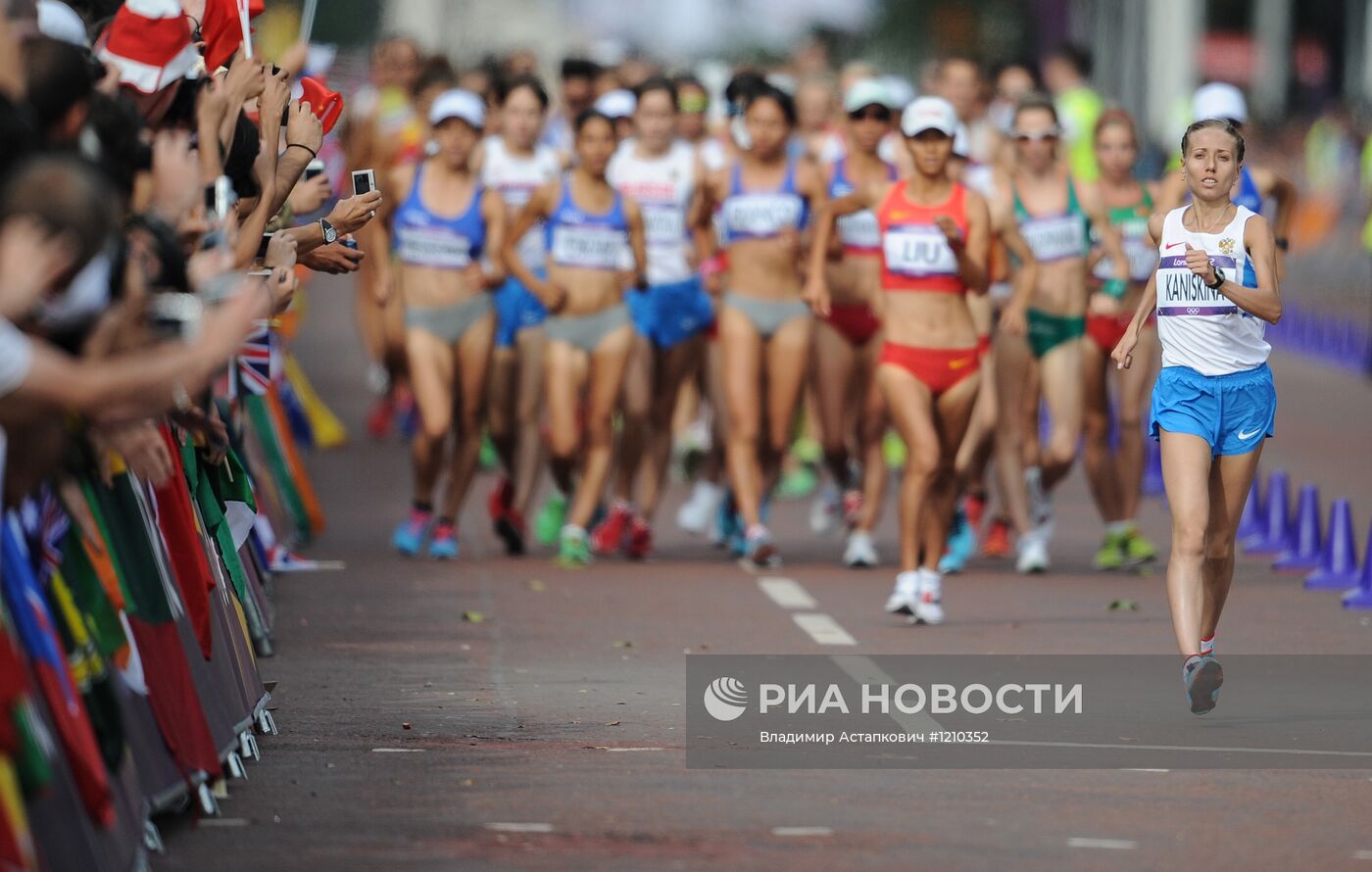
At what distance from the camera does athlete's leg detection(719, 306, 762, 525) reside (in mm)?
17453

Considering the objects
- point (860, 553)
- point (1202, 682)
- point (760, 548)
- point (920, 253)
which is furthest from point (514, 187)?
point (1202, 682)

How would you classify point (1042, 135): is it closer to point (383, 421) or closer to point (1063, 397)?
point (1063, 397)

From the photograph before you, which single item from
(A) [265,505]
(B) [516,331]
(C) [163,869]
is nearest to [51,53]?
(C) [163,869]

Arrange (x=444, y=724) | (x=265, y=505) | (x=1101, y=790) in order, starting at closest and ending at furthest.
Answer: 1. (x=1101, y=790)
2. (x=444, y=724)
3. (x=265, y=505)

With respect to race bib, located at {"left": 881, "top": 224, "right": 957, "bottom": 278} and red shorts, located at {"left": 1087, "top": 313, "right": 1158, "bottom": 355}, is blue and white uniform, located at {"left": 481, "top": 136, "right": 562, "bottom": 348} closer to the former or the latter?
red shorts, located at {"left": 1087, "top": 313, "right": 1158, "bottom": 355}

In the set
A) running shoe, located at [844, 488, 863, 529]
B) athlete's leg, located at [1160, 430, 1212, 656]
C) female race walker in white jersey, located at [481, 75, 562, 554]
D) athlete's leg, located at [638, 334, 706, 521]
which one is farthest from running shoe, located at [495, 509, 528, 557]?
athlete's leg, located at [1160, 430, 1212, 656]

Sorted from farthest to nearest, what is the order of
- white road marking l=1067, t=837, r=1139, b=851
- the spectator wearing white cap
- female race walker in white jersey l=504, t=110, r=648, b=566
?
female race walker in white jersey l=504, t=110, r=648, b=566, the spectator wearing white cap, white road marking l=1067, t=837, r=1139, b=851

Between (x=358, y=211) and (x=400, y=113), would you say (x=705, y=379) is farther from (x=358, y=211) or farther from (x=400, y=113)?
(x=358, y=211)

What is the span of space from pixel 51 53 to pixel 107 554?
4.65 feet

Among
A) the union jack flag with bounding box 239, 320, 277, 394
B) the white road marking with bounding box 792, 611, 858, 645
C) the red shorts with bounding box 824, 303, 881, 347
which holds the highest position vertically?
the union jack flag with bounding box 239, 320, 277, 394

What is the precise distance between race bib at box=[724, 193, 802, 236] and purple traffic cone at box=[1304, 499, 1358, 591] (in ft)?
11.4

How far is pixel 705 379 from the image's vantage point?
19.2m

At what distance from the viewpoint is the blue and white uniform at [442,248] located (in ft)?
57.0

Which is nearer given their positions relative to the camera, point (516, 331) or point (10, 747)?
point (10, 747)
